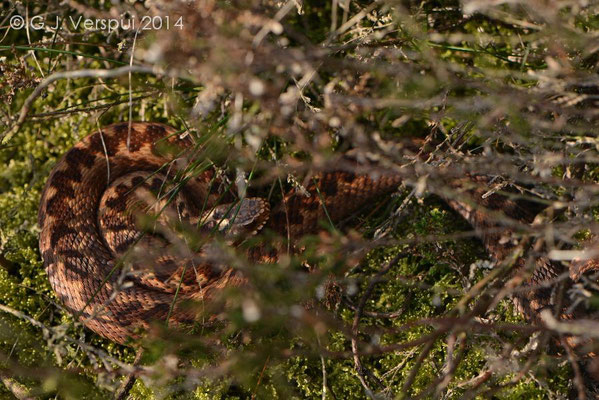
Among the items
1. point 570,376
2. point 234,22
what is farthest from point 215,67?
point 570,376

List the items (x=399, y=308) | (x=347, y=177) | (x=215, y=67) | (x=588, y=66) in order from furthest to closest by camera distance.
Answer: (x=347, y=177)
(x=399, y=308)
(x=588, y=66)
(x=215, y=67)

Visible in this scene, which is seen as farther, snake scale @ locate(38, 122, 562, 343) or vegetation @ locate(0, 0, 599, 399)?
snake scale @ locate(38, 122, 562, 343)

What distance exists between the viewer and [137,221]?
4469 millimetres

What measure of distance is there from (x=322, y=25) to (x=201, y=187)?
1.71 m

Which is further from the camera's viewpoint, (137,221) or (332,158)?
(137,221)

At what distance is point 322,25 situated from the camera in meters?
4.86

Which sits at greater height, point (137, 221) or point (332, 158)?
point (332, 158)

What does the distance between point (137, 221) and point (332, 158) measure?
245cm

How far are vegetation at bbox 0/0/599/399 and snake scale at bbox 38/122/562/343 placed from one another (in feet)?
0.65

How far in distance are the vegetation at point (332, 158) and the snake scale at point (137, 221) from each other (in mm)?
198

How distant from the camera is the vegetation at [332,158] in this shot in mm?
2484

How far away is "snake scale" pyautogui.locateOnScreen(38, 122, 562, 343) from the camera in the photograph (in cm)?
406

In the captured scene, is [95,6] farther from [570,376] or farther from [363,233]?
[570,376]

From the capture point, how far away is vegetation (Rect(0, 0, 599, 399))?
8.15 feet
